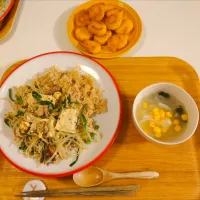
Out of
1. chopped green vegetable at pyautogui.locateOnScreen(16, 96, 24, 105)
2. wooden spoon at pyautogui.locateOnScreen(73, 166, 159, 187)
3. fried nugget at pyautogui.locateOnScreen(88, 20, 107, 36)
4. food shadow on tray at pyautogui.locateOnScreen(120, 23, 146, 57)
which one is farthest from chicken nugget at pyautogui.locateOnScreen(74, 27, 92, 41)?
wooden spoon at pyautogui.locateOnScreen(73, 166, 159, 187)

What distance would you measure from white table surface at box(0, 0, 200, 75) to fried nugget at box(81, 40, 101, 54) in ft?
0.50

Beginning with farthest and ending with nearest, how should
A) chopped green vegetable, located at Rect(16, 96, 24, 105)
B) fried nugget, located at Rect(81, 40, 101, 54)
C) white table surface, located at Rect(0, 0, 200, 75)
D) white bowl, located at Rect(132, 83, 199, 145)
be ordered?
1. white table surface, located at Rect(0, 0, 200, 75)
2. fried nugget, located at Rect(81, 40, 101, 54)
3. chopped green vegetable, located at Rect(16, 96, 24, 105)
4. white bowl, located at Rect(132, 83, 199, 145)

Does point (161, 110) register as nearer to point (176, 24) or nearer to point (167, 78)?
point (167, 78)

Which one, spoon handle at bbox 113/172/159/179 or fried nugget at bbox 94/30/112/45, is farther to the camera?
fried nugget at bbox 94/30/112/45

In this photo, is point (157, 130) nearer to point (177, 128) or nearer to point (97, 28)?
point (177, 128)

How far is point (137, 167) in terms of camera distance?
136 cm

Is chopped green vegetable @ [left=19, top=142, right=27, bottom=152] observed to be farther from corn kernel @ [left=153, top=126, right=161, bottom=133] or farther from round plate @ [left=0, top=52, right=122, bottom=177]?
corn kernel @ [left=153, top=126, right=161, bottom=133]

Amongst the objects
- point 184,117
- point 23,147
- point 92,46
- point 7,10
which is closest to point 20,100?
point 23,147

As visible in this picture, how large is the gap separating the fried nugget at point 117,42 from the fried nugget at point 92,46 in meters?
0.09

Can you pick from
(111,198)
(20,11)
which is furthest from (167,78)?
(20,11)

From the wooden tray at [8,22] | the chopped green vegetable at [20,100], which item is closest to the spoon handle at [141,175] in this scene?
the chopped green vegetable at [20,100]

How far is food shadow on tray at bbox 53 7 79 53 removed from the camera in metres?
1.88

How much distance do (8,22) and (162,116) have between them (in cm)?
139

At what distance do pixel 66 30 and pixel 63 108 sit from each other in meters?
0.78
